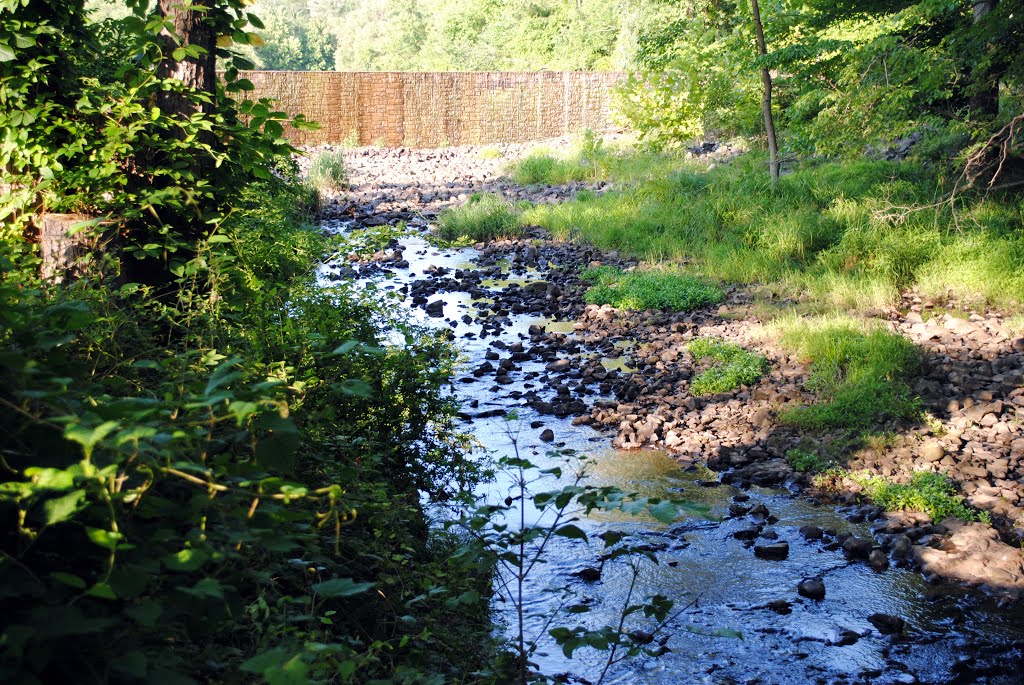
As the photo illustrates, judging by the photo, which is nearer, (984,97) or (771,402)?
(771,402)

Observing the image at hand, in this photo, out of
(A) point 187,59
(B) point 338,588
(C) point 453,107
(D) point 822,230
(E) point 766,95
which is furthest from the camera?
(C) point 453,107

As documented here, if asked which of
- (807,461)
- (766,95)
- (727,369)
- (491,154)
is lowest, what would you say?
(807,461)

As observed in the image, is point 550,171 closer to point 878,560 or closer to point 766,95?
point 766,95

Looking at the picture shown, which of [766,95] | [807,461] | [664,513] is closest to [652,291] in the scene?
[807,461]

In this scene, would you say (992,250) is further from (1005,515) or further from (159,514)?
(159,514)

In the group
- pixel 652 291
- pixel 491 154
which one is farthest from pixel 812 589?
pixel 491 154

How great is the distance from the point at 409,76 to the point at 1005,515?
20.6 meters

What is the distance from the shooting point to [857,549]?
419 centimetres

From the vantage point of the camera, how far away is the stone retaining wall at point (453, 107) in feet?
74.1

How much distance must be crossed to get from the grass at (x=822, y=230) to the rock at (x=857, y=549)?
353 cm

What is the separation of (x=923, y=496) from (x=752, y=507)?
34.4 inches

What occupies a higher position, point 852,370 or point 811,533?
point 852,370

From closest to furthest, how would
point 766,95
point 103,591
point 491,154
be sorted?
point 103,591 → point 766,95 → point 491,154

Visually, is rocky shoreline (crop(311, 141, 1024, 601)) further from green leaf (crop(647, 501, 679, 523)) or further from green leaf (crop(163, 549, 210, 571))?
green leaf (crop(163, 549, 210, 571))
